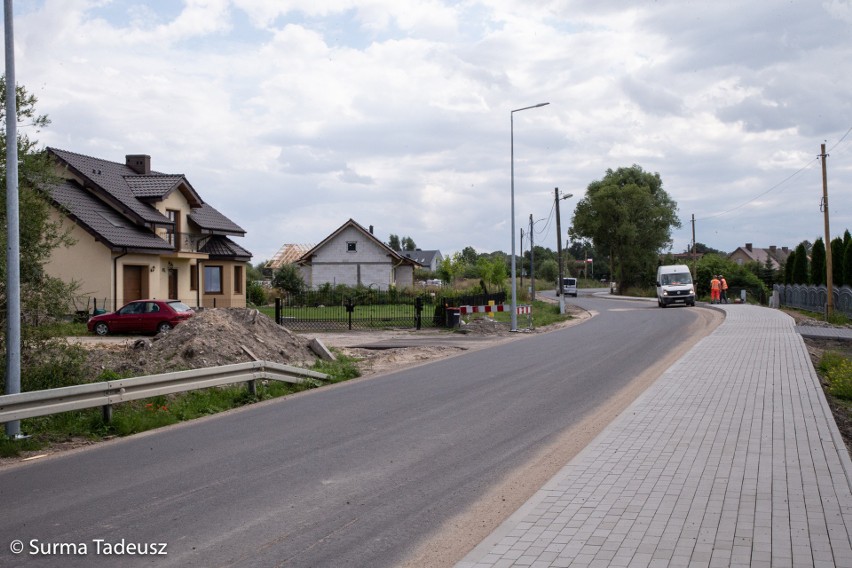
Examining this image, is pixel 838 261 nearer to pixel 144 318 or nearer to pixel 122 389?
pixel 144 318

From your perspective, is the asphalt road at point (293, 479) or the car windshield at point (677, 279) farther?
the car windshield at point (677, 279)

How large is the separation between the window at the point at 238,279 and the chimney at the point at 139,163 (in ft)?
24.9

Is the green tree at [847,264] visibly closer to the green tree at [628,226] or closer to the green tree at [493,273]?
the green tree at [493,273]

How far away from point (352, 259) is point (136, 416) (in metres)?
52.4

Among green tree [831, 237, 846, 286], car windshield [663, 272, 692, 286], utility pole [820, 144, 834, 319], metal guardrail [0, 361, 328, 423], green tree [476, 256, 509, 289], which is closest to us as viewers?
metal guardrail [0, 361, 328, 423]

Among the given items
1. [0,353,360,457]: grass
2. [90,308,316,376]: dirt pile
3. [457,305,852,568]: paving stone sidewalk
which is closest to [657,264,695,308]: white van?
[90,308,316,376]: dirt pile

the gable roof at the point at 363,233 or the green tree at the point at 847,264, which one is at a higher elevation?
the gable roof at the point at 363,233

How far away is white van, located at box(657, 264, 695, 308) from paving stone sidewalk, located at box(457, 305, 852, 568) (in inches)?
1408

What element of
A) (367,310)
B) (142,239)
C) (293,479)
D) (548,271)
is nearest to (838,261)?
(367,310)

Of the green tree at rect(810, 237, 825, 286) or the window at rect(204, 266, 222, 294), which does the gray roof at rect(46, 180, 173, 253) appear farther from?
the green tree at rect(810, 237, 825, 286)

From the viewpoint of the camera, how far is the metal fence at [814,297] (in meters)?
36.8

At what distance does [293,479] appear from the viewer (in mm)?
7414

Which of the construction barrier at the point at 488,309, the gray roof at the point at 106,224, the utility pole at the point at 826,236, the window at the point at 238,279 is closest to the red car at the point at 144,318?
the gray roof at the point at 106,224

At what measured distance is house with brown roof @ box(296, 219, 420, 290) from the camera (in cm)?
6262
